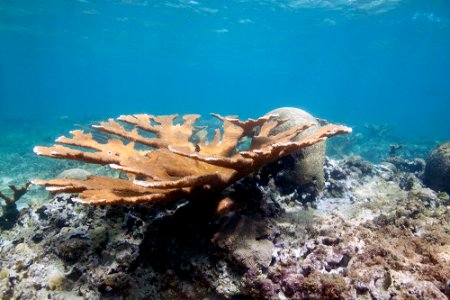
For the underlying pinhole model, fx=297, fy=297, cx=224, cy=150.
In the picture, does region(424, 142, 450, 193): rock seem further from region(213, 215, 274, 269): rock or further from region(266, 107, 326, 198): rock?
region(213, 215, 274, 269): rock

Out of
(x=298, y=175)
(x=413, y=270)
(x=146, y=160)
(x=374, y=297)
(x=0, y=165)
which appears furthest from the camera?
(x=0, y=165)

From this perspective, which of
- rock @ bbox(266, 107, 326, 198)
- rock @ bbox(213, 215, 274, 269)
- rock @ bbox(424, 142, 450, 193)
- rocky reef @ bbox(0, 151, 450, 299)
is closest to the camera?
rocky reef @ bbox(0, 151, 450, 299)

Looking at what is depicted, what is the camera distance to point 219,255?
2.89 m

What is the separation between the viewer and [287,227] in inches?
137

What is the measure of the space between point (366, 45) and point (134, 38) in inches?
1575

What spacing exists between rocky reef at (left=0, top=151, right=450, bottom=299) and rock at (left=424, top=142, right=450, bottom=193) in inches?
198

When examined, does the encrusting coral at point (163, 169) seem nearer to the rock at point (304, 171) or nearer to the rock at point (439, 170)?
the rock at point (304, 171)

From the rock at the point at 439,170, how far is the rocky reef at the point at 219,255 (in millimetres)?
5036

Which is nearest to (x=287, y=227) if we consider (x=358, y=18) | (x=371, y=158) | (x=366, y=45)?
→ (x=371, y=158)

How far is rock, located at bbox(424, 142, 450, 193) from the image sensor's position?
7.68 meters

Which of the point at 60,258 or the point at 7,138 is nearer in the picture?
the point at 60,258

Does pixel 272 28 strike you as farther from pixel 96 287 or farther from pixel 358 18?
pixel 96 287

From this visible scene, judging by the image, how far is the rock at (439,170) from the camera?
768cm

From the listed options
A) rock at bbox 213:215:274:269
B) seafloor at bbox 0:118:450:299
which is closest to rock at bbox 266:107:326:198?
seafloor at bbox 0:118:450:299
